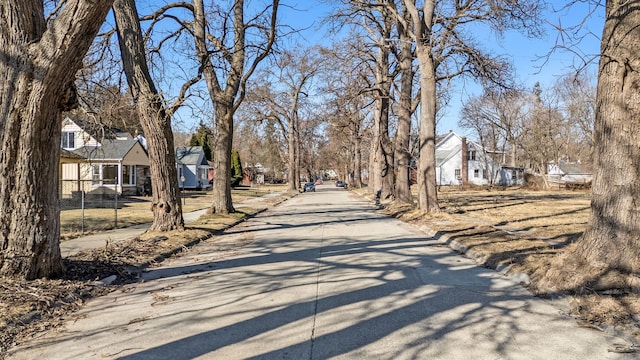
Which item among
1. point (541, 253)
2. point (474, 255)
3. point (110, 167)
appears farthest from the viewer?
point (110, 167)

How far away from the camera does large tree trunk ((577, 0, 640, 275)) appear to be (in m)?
6.62

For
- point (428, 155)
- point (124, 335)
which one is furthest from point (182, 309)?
point (428, 155)

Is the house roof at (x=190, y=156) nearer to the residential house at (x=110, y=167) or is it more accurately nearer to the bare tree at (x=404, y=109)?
the residential house at (x=110, y=167)

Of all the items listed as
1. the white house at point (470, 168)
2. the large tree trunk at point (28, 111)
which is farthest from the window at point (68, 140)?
the white house at point (470, 168)

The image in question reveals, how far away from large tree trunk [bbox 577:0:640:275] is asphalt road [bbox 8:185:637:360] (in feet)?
4.02

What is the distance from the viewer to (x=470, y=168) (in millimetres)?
73625

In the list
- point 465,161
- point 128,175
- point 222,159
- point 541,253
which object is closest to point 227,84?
point 222,159

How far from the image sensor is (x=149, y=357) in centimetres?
465

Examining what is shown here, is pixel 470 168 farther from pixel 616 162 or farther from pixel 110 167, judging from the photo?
pixel 616 162

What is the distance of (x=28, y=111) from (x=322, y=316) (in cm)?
511

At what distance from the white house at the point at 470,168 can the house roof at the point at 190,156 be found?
115 feet

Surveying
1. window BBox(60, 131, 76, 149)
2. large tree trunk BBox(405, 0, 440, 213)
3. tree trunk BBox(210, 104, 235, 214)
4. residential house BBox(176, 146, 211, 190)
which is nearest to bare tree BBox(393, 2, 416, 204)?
large tree trunk BBox(405, 0, 440, 213)

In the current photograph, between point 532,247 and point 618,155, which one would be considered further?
point 532,247

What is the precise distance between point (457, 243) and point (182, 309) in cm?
753
